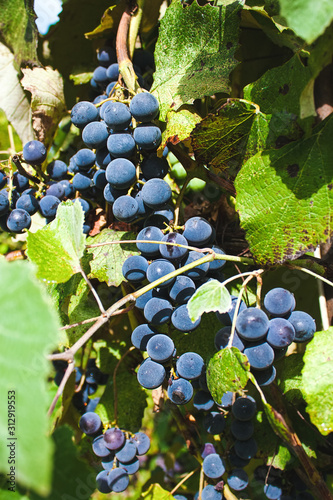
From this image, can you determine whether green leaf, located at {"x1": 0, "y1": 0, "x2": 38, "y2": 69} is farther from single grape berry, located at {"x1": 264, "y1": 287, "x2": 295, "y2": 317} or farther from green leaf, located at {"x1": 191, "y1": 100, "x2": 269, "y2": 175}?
single grape berry, located at {"x1": 264, "y1": 287, "x2": 295, "y2": 317}

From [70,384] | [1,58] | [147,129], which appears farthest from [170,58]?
[70,384]

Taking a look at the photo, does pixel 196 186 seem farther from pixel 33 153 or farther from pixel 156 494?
pixel 156 494

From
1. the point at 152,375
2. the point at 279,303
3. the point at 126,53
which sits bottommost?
the point at 152,375

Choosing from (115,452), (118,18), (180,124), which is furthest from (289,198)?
(115,452)

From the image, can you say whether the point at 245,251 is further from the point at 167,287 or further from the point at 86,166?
the point at 86,166

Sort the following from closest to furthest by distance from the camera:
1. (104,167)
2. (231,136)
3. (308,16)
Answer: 1. (308,16)
2. (231,136)
3. (104,167)

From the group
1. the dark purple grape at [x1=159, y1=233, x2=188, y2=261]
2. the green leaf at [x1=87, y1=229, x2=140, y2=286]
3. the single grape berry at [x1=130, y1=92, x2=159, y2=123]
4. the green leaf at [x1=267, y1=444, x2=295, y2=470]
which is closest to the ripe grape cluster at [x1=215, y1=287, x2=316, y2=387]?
the dark purple grape at [x1=159, y1=233, x2=188, y2=261]
